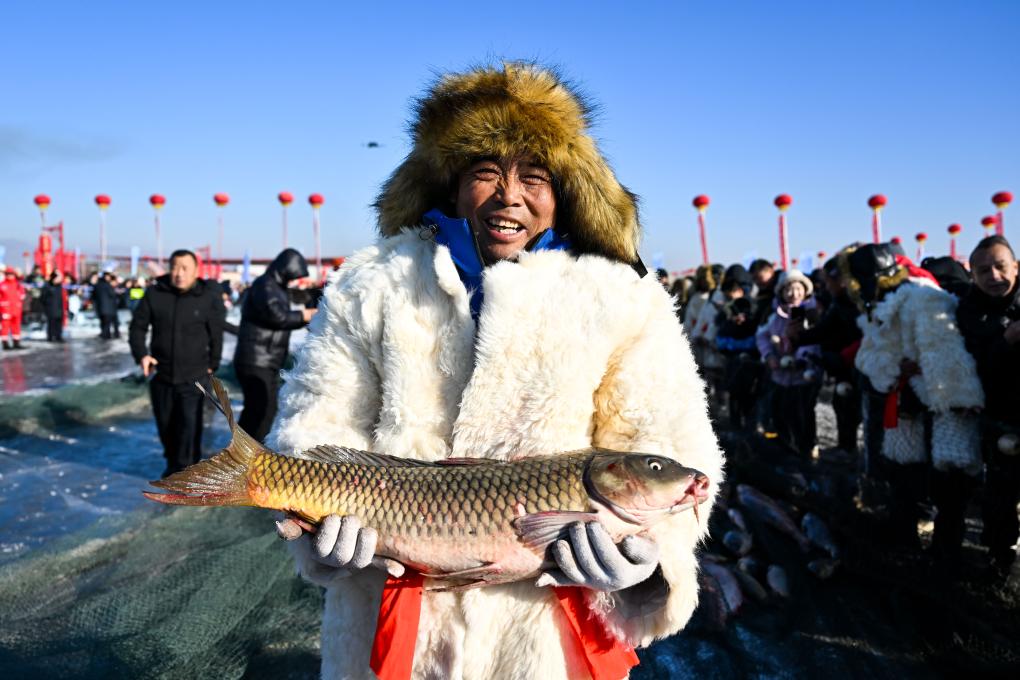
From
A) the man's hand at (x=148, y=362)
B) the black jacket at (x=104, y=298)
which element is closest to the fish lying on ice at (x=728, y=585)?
the man's hand at (x=148, y=362)

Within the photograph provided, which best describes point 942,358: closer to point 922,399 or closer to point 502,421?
point 922,399

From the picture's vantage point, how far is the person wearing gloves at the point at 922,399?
4.53 metres

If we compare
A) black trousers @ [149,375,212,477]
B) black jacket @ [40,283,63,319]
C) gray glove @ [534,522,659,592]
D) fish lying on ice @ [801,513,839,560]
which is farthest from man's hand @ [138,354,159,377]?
black jacket @ [40,283,63,319]

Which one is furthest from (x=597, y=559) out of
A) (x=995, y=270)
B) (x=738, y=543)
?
(x=995, y=270)

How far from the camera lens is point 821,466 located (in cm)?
675

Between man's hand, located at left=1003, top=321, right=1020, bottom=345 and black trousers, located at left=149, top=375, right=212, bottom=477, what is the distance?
637 centimetres

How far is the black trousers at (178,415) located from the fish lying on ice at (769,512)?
16.0 feet

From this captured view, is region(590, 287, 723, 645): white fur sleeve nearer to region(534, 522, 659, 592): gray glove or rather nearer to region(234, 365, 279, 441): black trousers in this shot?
region(534, 522, 659, 592): gray glove

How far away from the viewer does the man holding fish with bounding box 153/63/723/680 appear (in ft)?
5.57

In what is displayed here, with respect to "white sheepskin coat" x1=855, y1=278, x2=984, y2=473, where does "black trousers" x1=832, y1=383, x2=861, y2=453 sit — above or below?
below

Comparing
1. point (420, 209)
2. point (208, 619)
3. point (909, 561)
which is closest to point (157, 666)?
point (208, 619)

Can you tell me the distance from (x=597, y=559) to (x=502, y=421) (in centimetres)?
45

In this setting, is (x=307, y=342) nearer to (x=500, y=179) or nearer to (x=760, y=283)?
(x=500, y=179)

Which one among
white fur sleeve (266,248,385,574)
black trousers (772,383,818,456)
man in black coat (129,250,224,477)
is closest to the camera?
white fur sleeve (266,248,385,574)
